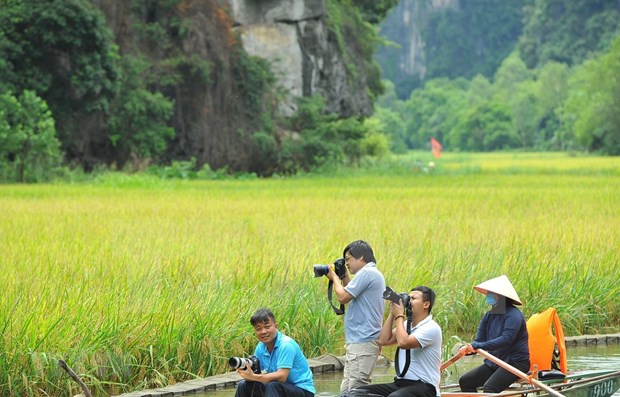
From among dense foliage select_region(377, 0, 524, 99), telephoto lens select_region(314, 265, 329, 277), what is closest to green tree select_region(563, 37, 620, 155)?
telephoto lens select_region(314, 265, 329, 277)

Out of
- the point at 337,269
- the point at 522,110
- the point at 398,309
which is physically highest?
the point at 337,269

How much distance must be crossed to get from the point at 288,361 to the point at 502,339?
164cm

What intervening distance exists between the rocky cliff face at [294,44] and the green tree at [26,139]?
452 inches

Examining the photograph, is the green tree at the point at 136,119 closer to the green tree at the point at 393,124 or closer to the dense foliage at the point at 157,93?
the dense foliage at the point at 157,93

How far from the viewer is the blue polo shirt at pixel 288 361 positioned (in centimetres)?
787

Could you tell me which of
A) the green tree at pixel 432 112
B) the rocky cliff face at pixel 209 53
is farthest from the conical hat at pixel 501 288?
the green tree at pixel 432 112

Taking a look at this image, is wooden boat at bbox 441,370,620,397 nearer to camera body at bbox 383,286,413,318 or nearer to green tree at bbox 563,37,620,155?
camera body at bbox 383,286,413,318

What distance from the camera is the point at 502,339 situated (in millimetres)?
8711

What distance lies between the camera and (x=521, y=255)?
49.0 feet

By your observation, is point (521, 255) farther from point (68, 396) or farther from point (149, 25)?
point (149, 25)

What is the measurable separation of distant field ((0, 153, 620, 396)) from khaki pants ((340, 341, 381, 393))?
5.76 ft

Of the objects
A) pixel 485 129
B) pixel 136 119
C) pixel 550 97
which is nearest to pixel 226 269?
pixel 136 119

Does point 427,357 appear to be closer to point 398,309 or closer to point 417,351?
point 417,351

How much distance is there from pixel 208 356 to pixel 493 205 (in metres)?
16.4
